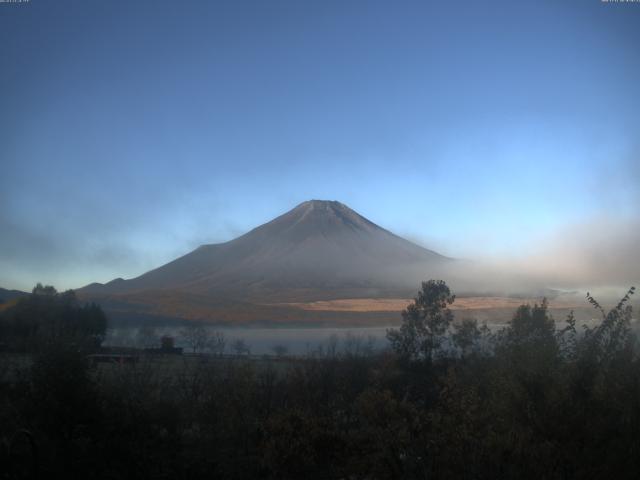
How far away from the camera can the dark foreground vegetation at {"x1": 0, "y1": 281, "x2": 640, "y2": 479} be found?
23.3 ft

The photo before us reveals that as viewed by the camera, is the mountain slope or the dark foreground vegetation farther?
the mountain slope

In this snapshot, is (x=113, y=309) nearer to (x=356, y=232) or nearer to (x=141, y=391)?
(x=141, y=391)

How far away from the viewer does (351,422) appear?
12.8 metres

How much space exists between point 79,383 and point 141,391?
2301 mm

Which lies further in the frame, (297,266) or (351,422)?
(297,266)

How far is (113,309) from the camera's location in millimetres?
62344

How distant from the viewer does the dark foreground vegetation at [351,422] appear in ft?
23.3

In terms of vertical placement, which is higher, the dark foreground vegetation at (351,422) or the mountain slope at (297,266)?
the mountain slope at (297,266)

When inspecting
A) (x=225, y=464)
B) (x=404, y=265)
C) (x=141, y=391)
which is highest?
(x=404, y=265)

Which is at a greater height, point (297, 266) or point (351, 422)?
point (297, 266)

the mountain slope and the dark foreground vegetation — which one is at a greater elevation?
the mountain slope

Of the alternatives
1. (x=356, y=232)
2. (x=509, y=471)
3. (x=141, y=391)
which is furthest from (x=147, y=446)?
(x=356, y=232)

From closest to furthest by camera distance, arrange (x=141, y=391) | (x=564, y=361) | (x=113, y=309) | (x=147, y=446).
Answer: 1. (x=564, y=361)
2. (x=147, y=446)
3. (x=141, y=391)
4. (x=113, y=309)

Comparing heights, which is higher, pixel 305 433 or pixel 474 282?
pixel 474 282
